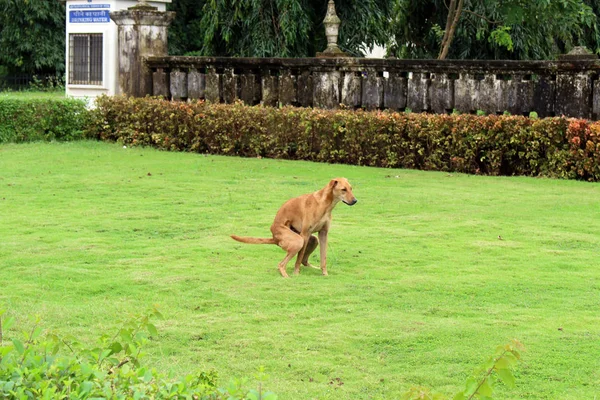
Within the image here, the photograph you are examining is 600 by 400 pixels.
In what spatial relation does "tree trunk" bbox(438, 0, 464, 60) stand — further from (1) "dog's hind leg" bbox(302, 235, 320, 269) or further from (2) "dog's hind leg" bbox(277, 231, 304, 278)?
(2) "dog's hind leg" bbox(277, 231, 304, 278)

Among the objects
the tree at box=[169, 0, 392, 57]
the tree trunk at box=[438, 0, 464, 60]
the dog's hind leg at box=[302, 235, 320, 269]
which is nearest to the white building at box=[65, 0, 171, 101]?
the tree at box=[169, 0, 392, 57]

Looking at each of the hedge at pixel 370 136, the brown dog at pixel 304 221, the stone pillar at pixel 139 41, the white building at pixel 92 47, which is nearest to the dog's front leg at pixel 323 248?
the brown dog at pixel 304 221

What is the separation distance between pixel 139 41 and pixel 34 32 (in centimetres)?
1781

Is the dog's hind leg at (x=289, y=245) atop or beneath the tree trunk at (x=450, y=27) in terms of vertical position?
beneath

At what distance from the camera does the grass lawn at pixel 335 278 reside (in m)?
5.63

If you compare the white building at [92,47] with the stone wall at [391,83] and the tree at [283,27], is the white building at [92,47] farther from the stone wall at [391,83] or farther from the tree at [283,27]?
the tree at [283,27]

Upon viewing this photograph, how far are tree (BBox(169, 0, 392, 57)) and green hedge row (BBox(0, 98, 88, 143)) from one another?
502 centimetres

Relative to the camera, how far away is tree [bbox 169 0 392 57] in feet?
68.3

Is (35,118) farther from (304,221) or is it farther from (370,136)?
(304,221)

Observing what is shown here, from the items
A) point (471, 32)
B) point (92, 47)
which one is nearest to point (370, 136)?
point (92, 47)

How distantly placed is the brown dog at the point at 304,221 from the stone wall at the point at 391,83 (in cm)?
650

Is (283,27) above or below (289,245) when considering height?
above

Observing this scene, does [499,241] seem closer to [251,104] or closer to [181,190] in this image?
[181,190]

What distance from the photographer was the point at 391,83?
14758 millimetres
